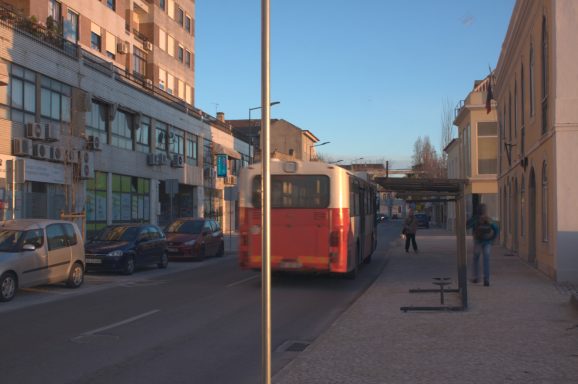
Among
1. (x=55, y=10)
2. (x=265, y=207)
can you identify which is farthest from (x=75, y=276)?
(x=55, y=10)

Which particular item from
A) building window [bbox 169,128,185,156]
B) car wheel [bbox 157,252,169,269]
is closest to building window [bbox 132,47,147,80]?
building window [bbox 169,128,185,156]

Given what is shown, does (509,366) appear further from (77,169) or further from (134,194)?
(134,194)

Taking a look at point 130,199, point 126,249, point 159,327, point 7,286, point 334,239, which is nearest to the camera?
point 159,327

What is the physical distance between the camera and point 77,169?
27.1 meters

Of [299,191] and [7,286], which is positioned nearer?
[7,286]

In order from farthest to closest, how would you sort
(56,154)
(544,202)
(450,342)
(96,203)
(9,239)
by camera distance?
(96,203), (56,154), (544,202), (9,239), (450,342)

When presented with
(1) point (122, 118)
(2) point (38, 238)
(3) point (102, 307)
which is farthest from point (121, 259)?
(1) point (122, 118)

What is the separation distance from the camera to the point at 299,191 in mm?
15000

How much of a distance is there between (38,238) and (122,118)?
20.6 metres

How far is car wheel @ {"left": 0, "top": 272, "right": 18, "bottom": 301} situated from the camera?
12.6 meters

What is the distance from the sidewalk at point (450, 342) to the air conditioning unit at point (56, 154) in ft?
53.7

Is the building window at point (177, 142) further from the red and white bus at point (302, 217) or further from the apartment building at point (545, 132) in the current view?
the red and white bus at point (302, 217)

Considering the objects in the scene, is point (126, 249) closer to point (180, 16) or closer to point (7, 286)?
point (7, 286)

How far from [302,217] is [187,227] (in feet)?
36.8
